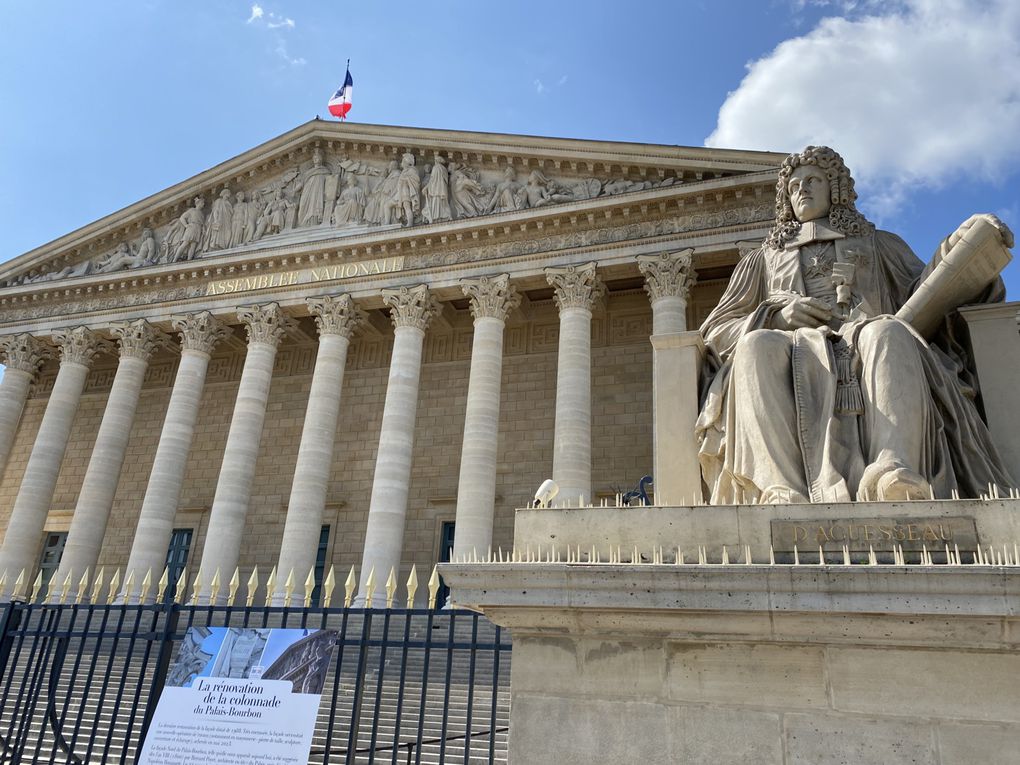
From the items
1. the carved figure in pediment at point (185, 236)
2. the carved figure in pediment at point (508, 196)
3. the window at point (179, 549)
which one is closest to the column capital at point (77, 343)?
the carved figure in pediment at point (185, 236)

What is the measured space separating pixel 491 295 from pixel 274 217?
721 centimetres

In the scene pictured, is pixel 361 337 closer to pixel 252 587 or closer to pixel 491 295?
pixel 491 295

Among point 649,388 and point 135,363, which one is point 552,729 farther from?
point 135,363

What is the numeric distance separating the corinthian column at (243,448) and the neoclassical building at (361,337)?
53 millimetres

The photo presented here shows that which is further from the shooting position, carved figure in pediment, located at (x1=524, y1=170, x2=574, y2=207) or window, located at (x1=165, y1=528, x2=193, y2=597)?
window, located at (x1=165, y1=528, x2=193, y2=597)

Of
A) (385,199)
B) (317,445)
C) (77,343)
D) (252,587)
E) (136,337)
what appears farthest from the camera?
(77,343)

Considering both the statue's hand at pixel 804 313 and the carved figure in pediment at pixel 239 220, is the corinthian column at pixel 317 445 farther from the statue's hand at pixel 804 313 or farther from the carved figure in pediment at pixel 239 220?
the statue's hand at pixel 804 313

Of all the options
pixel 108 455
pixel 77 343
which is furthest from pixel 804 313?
pixel 77 343

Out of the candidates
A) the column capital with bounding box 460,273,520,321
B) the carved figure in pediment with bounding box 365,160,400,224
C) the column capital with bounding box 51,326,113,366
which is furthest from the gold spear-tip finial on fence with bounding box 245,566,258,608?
the column capital with bounding box 51,326,113,366

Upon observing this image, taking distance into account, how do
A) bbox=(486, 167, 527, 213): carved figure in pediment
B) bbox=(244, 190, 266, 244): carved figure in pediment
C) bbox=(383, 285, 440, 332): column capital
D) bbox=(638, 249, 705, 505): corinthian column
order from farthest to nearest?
bbox=(244, 190, 266, 244): carved figure in pediment
bbox=(486, 167, 527, 213): carved figure in pediment
bbox=(383, 285, 440, 332): column capital
bbox=(638, 249, 705, 505): corinthian column

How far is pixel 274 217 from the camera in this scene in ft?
69.7

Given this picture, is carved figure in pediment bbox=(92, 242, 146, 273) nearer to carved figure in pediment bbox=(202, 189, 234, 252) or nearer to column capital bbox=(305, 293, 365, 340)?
carved figure in pediment bbox=(202, 189, 234, 252)

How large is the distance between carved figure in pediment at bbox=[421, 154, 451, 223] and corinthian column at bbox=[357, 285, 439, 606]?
208cm

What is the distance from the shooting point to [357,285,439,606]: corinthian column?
53.6 ft
